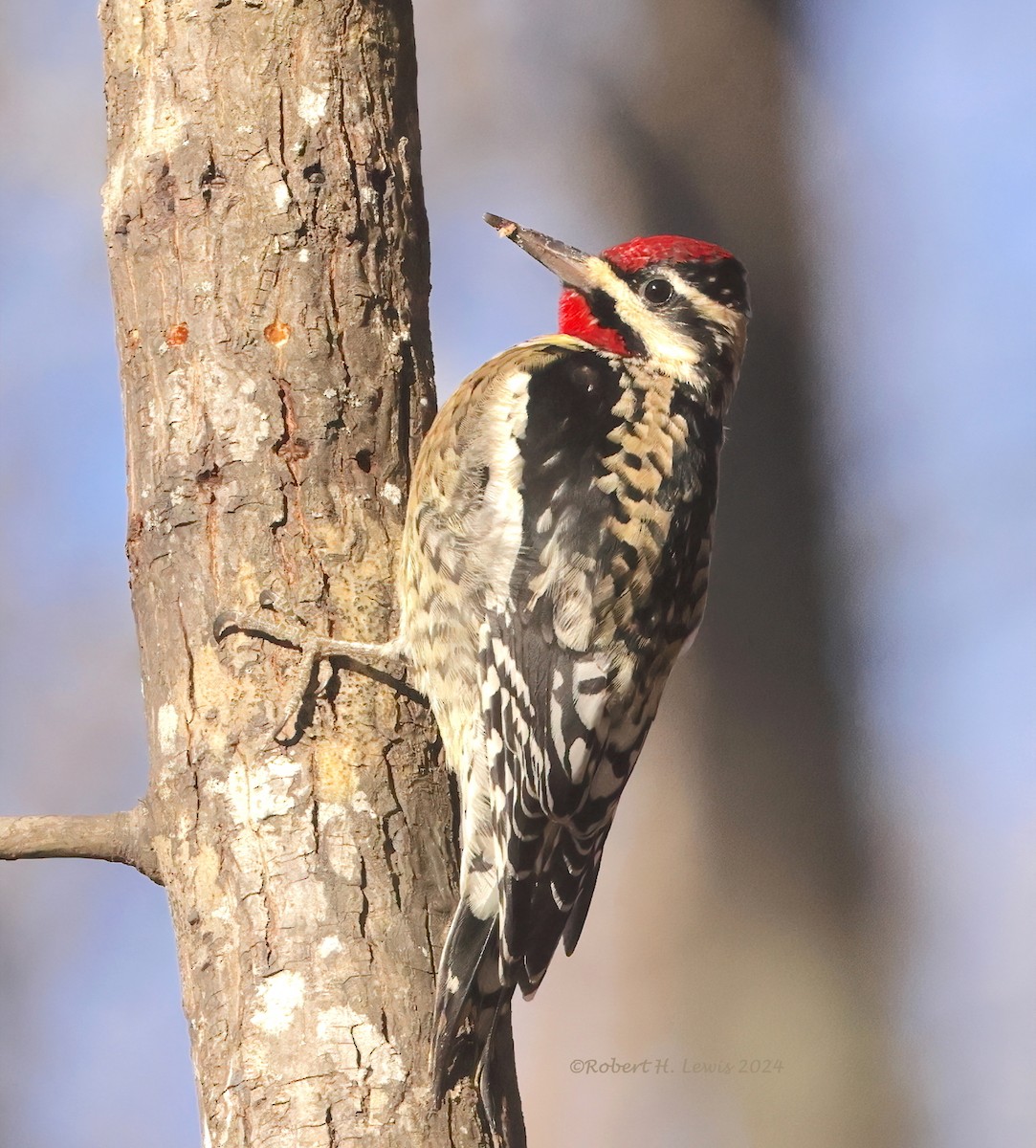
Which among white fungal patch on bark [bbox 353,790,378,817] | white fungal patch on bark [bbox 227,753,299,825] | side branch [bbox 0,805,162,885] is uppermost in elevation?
white fungal patch on bark [bbox 227,753,299,825]

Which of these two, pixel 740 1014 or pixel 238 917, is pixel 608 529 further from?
pixel 740 1014

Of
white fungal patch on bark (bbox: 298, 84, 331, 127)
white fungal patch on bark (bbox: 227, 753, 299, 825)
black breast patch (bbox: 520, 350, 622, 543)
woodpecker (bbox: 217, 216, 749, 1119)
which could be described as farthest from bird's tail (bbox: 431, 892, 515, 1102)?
white fungal patch on bark (bbox: 298, 84, 331, 127)

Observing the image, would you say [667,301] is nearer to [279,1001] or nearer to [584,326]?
[584,326]

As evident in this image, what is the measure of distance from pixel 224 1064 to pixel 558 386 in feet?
5.12

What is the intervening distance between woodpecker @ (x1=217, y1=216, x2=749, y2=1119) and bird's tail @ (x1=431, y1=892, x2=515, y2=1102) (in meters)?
0.02

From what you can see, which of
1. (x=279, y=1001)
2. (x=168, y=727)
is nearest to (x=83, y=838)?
(x=168, y=727)

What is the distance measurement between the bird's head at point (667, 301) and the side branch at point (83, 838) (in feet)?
5.34

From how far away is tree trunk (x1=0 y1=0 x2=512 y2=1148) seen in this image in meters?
2.17

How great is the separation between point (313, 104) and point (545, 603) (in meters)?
1.05

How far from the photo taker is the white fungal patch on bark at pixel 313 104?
8.62 ft

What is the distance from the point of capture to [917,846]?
5180 mm

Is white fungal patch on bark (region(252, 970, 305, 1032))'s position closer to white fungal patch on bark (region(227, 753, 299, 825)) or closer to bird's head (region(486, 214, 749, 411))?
white fungal patch on bark (region(227, 753, 299, 825))

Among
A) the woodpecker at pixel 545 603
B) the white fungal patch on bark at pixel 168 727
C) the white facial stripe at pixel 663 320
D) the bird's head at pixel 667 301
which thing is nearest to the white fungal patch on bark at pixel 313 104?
the woodpecker at pixel 545 603

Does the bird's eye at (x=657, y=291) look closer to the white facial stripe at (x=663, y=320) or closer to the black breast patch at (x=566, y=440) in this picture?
the white facial stripe at (x=663, y=320)
